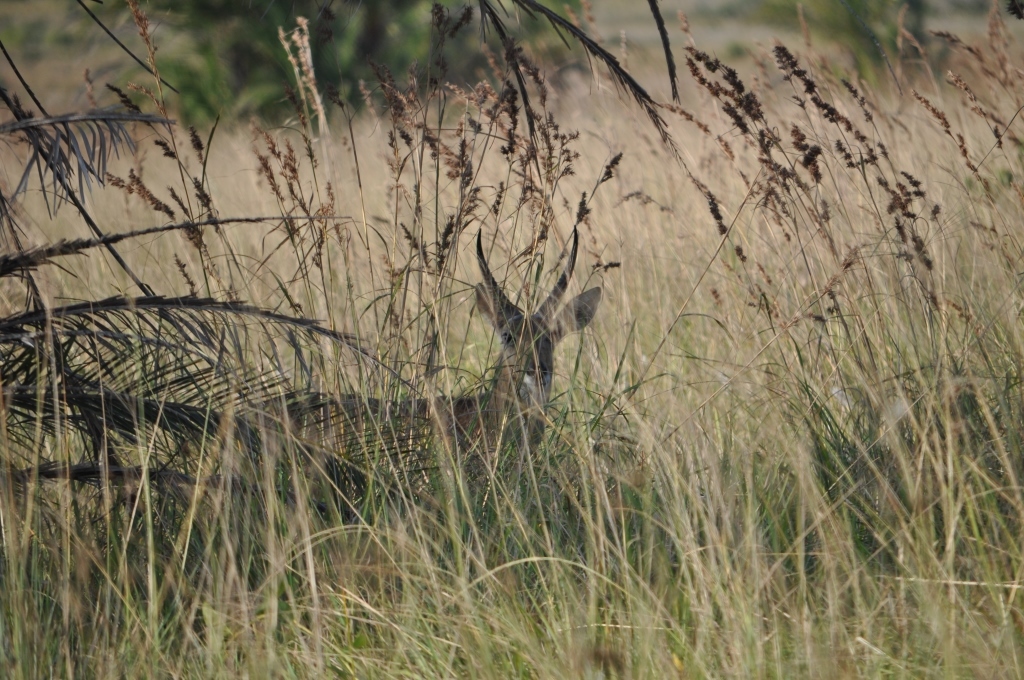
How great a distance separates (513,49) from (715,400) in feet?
4.31

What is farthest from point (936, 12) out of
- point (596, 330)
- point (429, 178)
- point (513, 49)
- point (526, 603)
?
point (526, 603)

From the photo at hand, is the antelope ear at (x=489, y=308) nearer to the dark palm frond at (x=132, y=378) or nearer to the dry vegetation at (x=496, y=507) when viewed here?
the dry vegetation at (x=496, y=507)

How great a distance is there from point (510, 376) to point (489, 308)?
2.17 feet

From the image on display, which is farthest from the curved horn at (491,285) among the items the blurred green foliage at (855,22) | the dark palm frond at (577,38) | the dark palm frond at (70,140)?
the blurred green foliage at (855,22)

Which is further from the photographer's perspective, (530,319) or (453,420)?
(530,319)

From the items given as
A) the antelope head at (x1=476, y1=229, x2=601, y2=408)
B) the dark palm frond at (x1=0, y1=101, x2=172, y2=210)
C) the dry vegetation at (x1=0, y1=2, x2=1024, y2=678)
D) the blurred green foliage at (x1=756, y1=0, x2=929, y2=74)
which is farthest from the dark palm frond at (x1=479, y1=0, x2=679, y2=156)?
the blurred green foliage at (x1=756, y1=0, x2=929, y2=74)

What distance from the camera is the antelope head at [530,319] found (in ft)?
9.58

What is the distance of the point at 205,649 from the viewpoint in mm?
1962

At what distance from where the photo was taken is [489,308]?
331 centimetres

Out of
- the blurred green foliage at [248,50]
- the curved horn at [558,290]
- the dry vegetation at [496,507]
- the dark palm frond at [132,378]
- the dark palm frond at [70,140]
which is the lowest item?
the dry vegetation at [496,507]

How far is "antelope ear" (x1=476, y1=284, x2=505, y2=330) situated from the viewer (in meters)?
2.89

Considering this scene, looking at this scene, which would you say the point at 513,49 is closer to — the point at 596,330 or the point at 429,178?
the point at 596,330

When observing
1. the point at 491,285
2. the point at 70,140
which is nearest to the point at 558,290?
the point at 491,285

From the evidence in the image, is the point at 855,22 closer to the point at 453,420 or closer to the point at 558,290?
the point at 558,290
